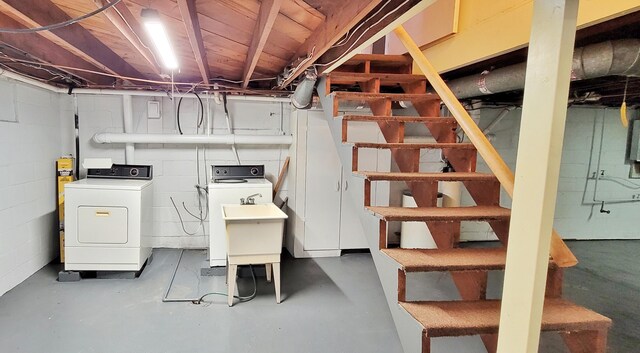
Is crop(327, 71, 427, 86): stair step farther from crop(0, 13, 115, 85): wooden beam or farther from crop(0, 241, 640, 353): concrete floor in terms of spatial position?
crop(0, 13, 115, 85): wooden beam

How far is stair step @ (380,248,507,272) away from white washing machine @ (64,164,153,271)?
8.82 ft

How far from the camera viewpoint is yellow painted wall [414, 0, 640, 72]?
1619 millimetres

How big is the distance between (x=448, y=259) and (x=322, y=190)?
96.9 inches

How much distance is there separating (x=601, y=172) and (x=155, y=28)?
621 centimetres

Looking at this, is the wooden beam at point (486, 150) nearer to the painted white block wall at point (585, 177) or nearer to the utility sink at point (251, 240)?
the utility sink at point (251, 240)

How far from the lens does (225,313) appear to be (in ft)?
9.14

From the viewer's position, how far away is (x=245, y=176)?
3930 mm

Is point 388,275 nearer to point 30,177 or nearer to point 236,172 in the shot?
point 236,172

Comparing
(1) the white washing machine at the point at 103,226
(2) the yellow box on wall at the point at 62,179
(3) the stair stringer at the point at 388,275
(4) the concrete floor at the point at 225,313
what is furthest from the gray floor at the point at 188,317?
(3) the stair stringer at the point at 388,275

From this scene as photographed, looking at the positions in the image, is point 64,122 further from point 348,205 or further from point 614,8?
point 614,8

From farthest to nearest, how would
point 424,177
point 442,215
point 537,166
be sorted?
point 424,177
point 442,215
point 537,166

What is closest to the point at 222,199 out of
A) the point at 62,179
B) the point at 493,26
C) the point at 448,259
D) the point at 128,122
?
the point at 128,122

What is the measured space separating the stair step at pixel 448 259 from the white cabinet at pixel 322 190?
2.26 metres

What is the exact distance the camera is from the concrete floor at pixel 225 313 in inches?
93.3
